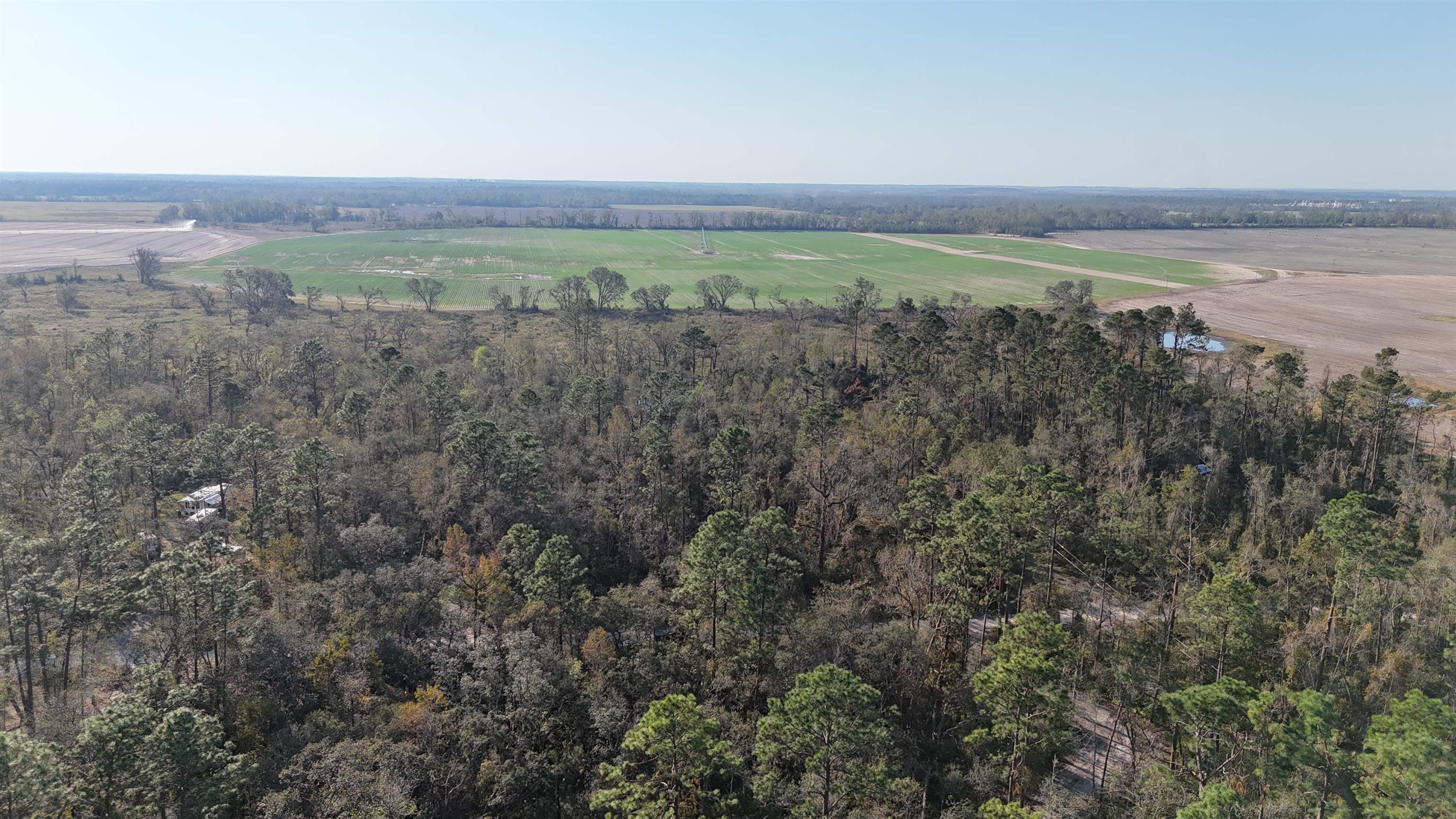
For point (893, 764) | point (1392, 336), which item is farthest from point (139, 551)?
point (1392, 336)

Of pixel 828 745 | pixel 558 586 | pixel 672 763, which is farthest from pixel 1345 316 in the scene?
pixel 672 763

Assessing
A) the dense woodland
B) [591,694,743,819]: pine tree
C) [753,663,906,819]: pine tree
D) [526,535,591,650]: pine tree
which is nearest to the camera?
[591,694,743,819]: pine tree

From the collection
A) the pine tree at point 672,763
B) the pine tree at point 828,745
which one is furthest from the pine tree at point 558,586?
the pine tree at point 828,745

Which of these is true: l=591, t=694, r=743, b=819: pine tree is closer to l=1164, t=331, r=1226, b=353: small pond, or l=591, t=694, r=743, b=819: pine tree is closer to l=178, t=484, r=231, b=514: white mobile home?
l=178, t=484, r=231, b=514: white mobile home

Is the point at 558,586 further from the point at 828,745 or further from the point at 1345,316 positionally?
the point at 1345,316

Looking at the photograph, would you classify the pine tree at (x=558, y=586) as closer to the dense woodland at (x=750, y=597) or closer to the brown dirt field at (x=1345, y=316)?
the dense woodland at (x=750, y=597)

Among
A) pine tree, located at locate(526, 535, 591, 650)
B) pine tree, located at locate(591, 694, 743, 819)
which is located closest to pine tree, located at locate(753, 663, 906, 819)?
pine tree, located at locate(591, 694, 743, 819)
